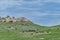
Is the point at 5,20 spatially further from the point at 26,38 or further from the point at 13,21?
the point at 26,38

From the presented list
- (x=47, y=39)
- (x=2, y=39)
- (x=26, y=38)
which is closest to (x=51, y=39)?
(x=47, y=39)

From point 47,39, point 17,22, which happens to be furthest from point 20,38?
point 17,22

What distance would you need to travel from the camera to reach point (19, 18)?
13062 centimetres

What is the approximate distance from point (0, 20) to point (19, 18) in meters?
9.36

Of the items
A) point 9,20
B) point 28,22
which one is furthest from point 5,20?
point 28,22

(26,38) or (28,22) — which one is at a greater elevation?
(26,38)

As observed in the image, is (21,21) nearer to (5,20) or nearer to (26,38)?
Answer: (5,20)

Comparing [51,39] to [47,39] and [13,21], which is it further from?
[13,21]

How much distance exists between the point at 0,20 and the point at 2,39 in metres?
59.6

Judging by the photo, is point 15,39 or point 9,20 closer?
point 15,39

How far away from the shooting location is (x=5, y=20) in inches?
4993

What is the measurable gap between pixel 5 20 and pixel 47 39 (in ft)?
205

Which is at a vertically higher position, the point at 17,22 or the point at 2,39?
the point at 2,39

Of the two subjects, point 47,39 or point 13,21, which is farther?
point 13,21
